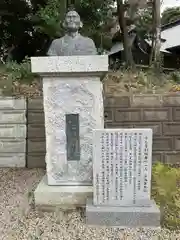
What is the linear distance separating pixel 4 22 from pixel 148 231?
907 cm

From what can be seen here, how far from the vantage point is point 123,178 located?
350cm

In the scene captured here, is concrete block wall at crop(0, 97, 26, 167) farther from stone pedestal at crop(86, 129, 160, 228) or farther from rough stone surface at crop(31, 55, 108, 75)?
stone pedestal at crop(86, 129, 160, 228)

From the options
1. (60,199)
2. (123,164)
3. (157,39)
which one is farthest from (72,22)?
(157,39)

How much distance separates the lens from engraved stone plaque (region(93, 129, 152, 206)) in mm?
3469

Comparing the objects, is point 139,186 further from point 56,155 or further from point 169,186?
point 56,155

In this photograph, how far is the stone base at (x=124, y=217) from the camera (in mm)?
3428

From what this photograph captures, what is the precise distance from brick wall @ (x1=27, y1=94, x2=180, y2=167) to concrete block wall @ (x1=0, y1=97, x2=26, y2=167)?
0.10 meters

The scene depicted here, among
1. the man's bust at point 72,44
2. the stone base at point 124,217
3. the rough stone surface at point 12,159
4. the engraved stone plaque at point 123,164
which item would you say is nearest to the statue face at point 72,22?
the man's bust at point 72,44

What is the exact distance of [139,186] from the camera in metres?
3.50

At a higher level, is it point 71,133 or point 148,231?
point 71,133

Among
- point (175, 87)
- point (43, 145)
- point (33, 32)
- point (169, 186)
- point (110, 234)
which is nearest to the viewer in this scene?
point (110, 234)

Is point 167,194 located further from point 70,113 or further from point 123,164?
point 70,113

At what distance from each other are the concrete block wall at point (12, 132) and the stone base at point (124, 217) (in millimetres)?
2549

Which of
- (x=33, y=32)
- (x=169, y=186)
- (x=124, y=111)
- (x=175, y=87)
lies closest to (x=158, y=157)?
(x=124, y=111)
